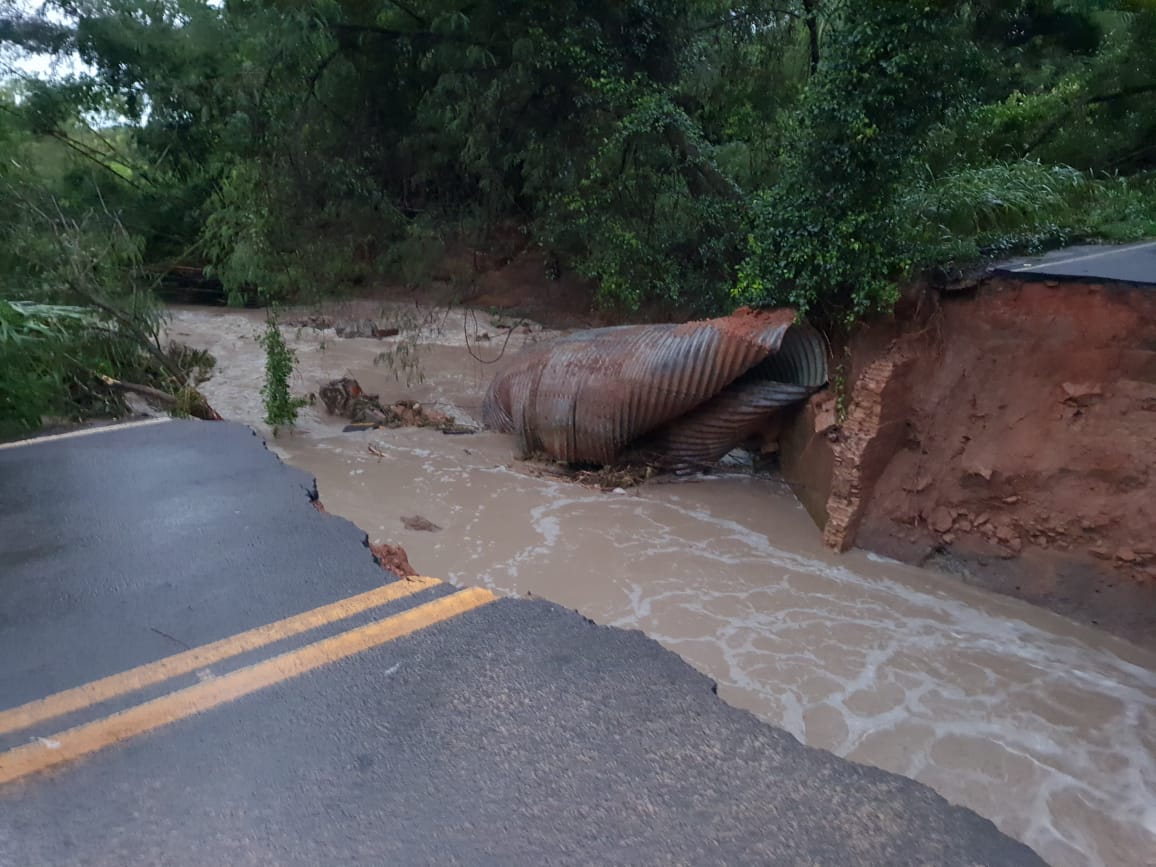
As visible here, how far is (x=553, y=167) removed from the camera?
11164 mm

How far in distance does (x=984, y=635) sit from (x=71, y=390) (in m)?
7.39

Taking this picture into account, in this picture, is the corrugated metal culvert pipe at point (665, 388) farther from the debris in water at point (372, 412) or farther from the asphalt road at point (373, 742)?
the asphalt road at point (373, 742)

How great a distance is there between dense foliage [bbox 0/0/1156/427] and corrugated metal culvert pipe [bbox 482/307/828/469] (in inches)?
56.2

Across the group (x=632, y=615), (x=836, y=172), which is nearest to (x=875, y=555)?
(x=632, y=615)

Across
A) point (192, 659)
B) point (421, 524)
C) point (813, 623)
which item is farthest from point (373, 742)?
point (421, 524)

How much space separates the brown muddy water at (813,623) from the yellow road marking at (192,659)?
2.84 meters

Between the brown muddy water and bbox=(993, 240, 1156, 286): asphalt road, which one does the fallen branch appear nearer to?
the brown muddy water

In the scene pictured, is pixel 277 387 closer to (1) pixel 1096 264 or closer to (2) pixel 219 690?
(2) pixel 219 690

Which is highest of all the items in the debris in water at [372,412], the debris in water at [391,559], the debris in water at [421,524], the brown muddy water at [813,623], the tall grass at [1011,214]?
the tall grass at [1011,214]

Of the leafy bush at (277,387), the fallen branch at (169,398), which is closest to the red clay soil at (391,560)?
the fallen branch at (169,398)

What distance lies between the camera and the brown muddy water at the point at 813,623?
4.32 m

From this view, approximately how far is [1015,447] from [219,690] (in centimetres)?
568

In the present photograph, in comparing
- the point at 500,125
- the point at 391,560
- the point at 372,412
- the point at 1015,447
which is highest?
the point at 500,125

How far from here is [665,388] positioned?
7.99 m
